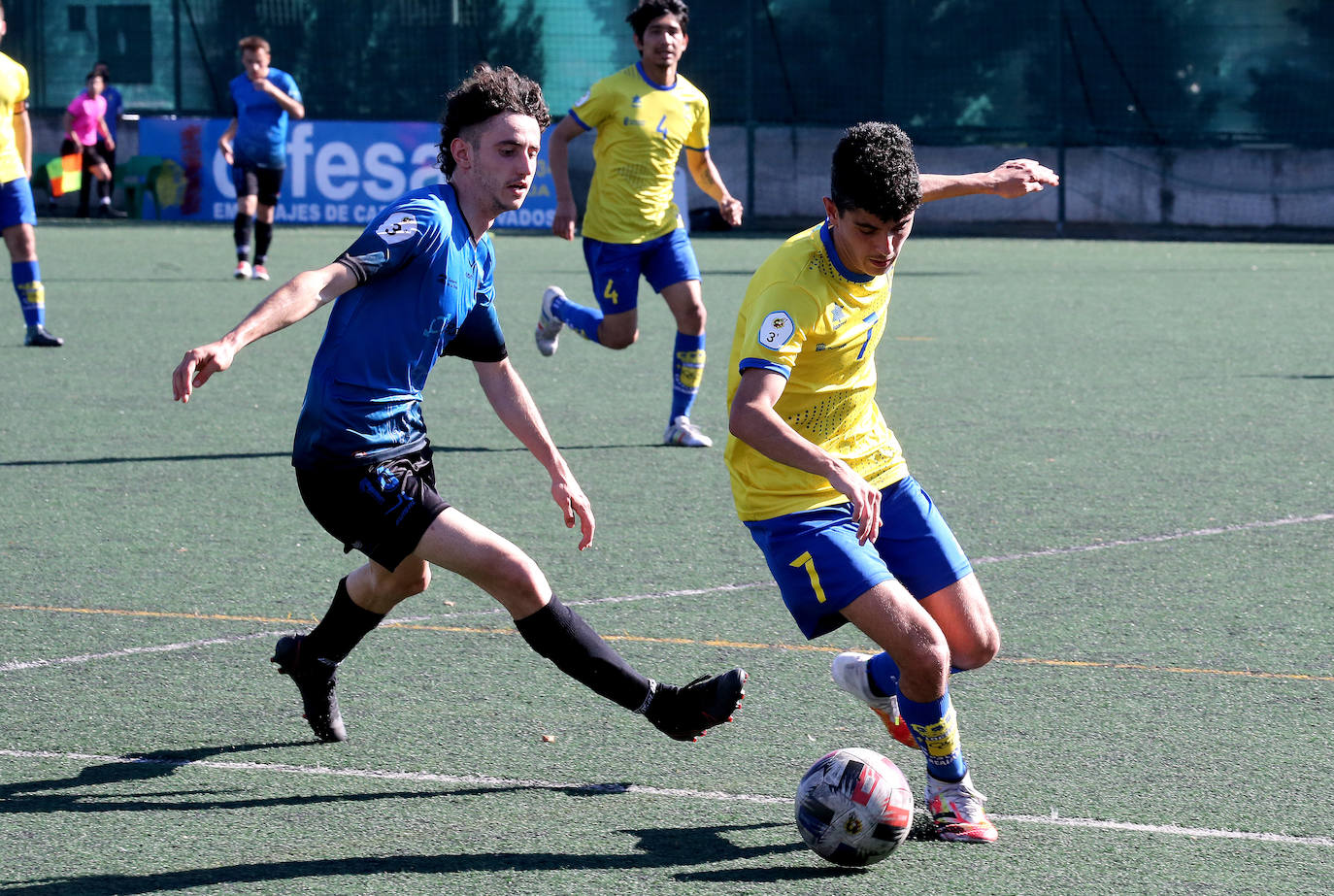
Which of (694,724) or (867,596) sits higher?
(867,596)

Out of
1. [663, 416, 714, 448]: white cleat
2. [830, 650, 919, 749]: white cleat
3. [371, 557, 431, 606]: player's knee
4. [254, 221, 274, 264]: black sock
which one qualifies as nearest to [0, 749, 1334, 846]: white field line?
[830, 650, 919, 749]: white cleat

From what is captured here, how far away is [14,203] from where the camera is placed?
12.3m

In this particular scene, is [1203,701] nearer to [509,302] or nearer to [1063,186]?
[509,302]

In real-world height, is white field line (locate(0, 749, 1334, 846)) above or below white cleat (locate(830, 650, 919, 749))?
below

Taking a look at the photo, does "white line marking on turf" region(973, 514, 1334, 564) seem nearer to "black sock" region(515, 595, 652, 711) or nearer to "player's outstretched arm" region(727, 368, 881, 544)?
"black sock" region(515, 595, 652, 711)

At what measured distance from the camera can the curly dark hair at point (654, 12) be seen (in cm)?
931

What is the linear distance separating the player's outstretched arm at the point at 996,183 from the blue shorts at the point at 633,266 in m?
4.63

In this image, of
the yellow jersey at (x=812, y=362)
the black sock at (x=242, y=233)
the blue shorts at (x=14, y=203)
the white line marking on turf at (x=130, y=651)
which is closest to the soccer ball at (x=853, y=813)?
the yellow jersey at (x=812, y=362)

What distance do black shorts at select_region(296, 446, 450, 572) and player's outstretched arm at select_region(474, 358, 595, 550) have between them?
0.37 meters

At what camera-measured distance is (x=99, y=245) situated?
74.0ft

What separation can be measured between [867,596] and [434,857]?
3.70 feet

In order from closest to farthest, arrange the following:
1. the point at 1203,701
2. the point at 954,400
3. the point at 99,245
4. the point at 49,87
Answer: the point at 1203,701 < the point at 954,400 < the point at 99,245 < the point at 49,87

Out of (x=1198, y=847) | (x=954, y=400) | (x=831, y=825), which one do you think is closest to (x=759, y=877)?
(x=831, y=825)

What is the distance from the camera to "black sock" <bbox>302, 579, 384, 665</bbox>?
4.83m
